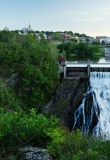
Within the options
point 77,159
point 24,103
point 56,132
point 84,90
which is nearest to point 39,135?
point 56,132

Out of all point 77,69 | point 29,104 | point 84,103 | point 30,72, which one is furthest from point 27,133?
point 77,69

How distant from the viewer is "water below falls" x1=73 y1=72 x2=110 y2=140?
1883 centimetres

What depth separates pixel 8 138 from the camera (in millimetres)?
5941

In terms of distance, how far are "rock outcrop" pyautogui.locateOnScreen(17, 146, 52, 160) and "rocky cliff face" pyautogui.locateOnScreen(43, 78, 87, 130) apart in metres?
13.1

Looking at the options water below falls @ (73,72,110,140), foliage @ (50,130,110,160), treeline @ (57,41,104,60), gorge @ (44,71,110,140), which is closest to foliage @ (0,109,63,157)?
foliage @ (50,130,110,160)

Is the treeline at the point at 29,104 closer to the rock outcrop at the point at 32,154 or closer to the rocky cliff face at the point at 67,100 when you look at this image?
the rock outcrop at the point at 32,154

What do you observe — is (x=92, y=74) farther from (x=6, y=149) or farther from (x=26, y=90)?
(x=6, y=149)

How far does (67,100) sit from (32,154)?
14.4 meters

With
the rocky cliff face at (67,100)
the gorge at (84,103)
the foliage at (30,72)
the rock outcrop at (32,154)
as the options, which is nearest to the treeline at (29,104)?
the foliage at (30,72)

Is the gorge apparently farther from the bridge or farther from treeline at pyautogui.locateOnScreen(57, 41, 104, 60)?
treeline at pyautogui.locateOnScreen(57, 41, 104, 60)

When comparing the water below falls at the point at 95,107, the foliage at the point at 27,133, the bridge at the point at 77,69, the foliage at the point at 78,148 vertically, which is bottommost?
the water below falls at the point at 95,107

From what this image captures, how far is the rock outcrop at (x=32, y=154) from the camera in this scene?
18.3 feet

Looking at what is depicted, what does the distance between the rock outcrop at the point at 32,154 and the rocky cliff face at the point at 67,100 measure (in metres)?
13.1

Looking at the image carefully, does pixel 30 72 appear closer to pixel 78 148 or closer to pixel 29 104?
pixel 29 104
